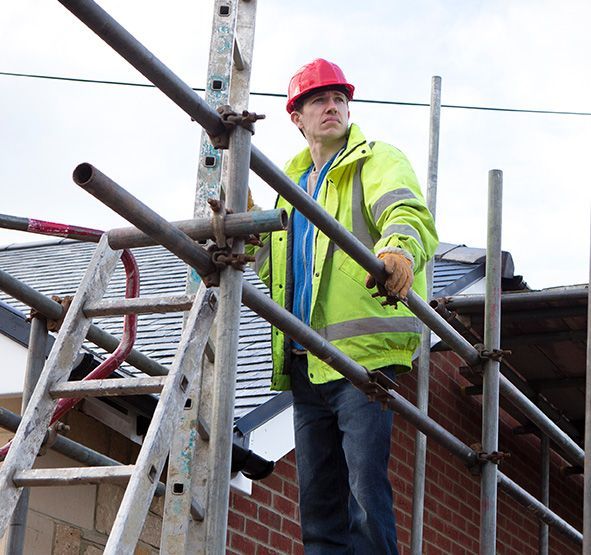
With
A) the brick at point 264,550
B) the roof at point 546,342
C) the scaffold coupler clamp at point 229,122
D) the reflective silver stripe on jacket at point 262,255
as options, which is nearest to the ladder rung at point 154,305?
the scaffold coupler clamp at point 229,122

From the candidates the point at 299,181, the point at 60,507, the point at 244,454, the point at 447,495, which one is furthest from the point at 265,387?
the point at 447,495

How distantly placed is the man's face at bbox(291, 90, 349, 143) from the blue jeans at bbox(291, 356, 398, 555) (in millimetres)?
846

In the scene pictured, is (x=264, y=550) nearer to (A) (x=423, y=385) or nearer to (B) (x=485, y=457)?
(A) (x=423, y=385)

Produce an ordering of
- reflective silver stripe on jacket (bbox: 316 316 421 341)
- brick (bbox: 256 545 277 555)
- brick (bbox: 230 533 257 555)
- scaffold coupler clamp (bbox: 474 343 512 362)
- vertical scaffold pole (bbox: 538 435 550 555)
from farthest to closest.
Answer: vertical scaffold pole (bbox: 538 435 550 555)
brick (bbox: 256 545 277 555)
brick (bbox: 230 533 257 555)
scaffold coupler clamp (bbox: 474 343 512 362)
reflective silver stripe on jacket (bbox: 316 316 421 341)

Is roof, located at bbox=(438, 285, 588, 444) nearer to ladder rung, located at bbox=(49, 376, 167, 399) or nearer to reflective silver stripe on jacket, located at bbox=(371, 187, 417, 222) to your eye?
reflective silver stripe on jacket, located at bbox=(371, 187, 417, 222)

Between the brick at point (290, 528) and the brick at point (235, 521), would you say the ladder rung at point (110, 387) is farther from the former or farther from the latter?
the brick at point (290, 528)

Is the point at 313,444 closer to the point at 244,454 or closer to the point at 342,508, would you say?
the point at 342,508

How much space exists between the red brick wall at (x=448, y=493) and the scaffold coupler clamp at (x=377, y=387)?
2.72 m

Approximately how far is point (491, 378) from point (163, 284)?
3.82 metres

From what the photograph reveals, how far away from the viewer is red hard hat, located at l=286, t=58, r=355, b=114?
17.0 ft

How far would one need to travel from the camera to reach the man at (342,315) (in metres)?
4.77

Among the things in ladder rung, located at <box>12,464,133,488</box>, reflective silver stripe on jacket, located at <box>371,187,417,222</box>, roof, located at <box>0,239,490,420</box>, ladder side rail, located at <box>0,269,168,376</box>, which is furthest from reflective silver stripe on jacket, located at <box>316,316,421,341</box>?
roof, located at <box>0,239,490,420</box>

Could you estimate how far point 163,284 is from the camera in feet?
30.6

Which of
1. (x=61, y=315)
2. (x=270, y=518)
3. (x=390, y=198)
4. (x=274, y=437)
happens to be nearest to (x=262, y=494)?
(x=270, y=518)
